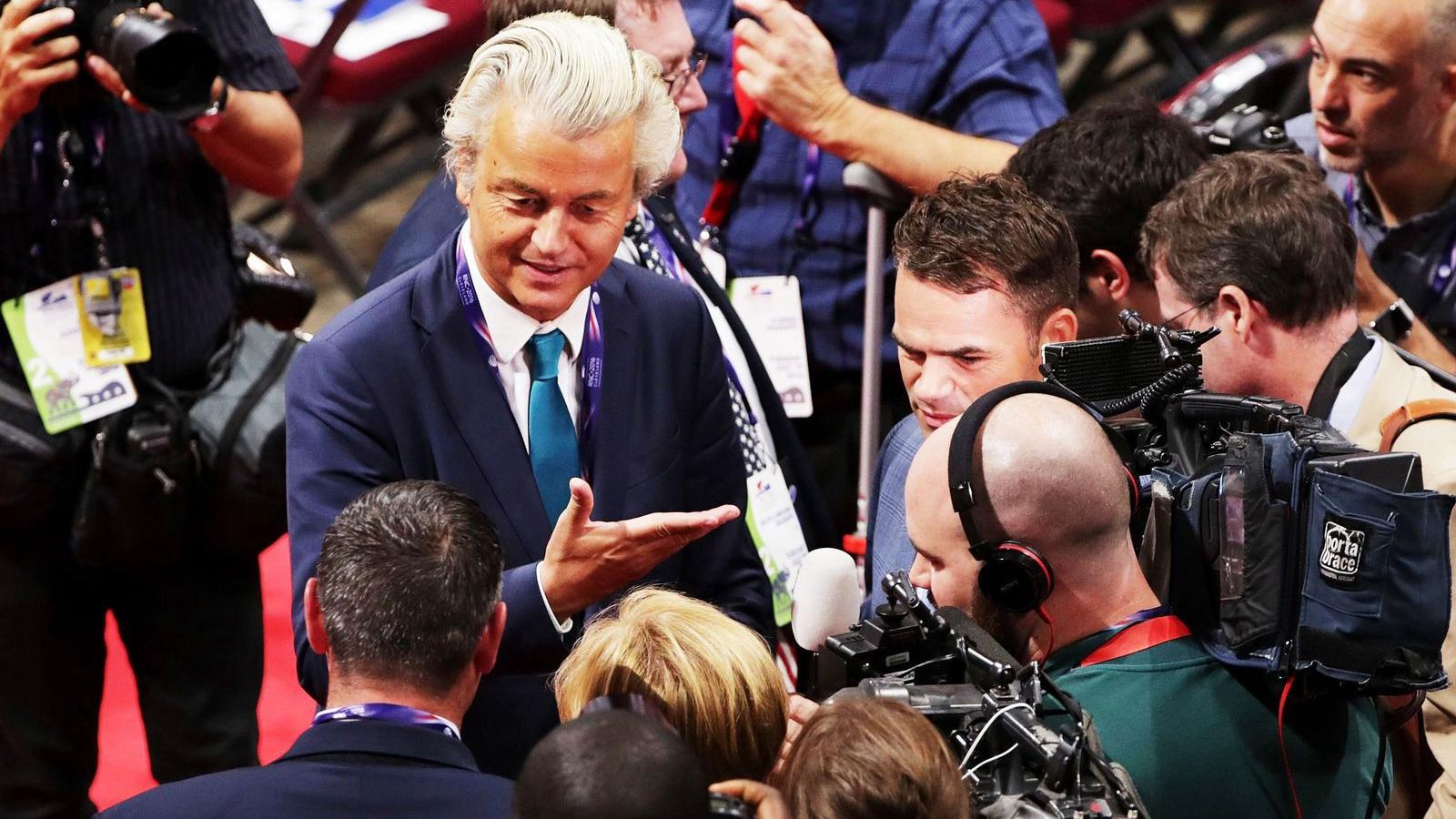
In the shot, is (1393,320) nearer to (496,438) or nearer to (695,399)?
(695,399)

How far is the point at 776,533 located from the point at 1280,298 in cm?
88

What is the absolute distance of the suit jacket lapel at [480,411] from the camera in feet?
7.39

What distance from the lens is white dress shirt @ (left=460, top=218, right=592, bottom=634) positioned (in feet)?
7.51

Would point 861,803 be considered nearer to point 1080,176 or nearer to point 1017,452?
point 1017,452

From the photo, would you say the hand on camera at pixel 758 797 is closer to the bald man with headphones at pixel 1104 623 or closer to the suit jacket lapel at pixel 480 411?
the bald man with headphones at pixel 1104 623

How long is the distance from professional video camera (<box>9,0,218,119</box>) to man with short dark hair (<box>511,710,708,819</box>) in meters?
1.58

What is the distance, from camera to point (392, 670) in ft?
6.23

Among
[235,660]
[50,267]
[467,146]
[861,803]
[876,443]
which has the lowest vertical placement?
[235,660]

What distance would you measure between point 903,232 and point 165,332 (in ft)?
4.27

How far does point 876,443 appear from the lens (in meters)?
3.33

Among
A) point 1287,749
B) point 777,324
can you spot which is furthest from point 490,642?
point 777,324

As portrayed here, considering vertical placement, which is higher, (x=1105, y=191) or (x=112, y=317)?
(x=1105, y=191)

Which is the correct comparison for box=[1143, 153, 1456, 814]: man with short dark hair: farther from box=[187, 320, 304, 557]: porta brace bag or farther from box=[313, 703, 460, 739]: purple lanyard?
box=[187, 320, 304, 557]: porta brace bag

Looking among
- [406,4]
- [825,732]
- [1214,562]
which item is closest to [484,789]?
[825,732]
